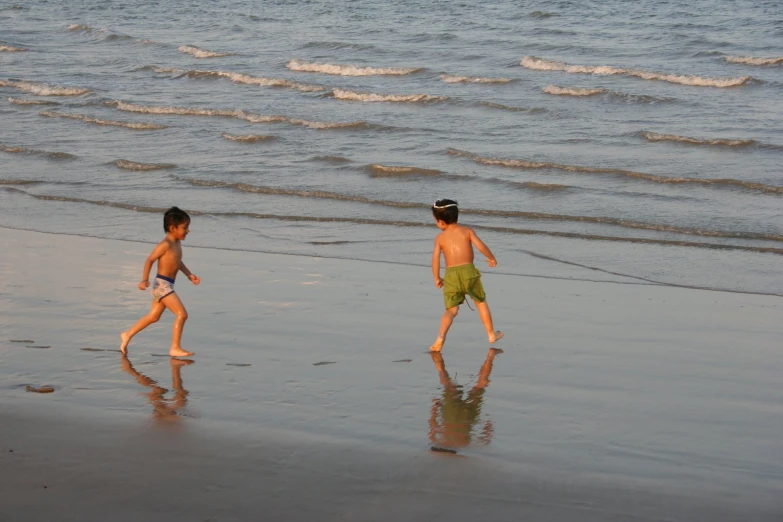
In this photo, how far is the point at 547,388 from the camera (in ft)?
20.1

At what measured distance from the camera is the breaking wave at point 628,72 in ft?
66.2

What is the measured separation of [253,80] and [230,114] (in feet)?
12.9

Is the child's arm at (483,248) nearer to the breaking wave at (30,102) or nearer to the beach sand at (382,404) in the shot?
the beach sand at (382,404)

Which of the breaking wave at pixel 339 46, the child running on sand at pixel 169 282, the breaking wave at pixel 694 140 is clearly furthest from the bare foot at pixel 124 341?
the breaking wave at pixel 339 46

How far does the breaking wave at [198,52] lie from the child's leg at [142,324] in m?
20.2

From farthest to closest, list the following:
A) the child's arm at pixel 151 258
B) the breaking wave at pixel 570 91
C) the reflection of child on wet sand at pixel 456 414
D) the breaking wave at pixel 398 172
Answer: the breaking wave at pixel 570 91 → the breaking wave at pixel 398 172 → the child's arm at pixel 151 258 → the reflection of child on wet sand at pixel 456 414

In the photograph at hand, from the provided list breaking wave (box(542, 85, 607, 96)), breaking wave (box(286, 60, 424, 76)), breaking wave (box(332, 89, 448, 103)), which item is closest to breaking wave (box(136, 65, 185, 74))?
breaking wave (box(286, 60, 424, 76))

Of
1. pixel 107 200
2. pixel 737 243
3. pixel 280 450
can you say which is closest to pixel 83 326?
pixel 280 450

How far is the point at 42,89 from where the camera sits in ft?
72.8

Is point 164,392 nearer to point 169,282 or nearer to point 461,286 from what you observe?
point 169,282

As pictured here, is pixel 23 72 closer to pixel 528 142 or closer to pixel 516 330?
pixel 528 142

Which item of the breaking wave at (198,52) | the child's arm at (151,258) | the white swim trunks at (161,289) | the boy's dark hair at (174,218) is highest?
the breaking wave at (198,52)

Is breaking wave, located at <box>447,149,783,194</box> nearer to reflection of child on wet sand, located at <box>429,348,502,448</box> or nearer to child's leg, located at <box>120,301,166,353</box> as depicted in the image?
reflection of child on wet sand, located at <box>429,348,502,448</box>

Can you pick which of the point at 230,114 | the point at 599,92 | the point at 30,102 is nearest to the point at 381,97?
the point at 230,114
